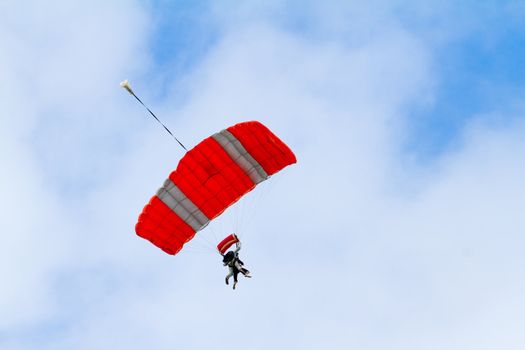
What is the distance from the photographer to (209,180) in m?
29.2

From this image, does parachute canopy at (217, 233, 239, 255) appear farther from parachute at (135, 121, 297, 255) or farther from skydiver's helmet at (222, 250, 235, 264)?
parachute at (135, 121, 297, 255)

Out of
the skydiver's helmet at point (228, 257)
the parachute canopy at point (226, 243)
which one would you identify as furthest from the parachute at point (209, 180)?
the skydiver's helmet at point (228, 257)

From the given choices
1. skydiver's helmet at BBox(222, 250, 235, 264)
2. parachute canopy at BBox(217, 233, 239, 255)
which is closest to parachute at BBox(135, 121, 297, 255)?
parachute canopy at BBox(217, 233, 239, 255)

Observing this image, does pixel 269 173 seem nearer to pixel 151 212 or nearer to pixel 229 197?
pixel 229 197

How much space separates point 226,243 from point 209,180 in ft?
9.06

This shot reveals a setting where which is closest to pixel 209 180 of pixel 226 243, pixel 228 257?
pixel 226 243

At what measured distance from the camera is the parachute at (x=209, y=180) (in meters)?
28.7

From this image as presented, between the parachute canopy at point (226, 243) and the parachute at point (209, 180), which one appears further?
the parachute canopy at point (226, 243)

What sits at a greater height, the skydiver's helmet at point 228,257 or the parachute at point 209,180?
the parachute at point 209,180

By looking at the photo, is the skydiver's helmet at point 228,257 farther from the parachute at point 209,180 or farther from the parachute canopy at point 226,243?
the parachute at point 209,180

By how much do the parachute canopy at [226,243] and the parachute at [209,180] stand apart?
1.09m

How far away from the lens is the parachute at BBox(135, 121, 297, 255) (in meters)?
28.7

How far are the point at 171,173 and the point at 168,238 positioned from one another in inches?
110

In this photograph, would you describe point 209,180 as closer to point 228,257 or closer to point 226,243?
point 226,243
